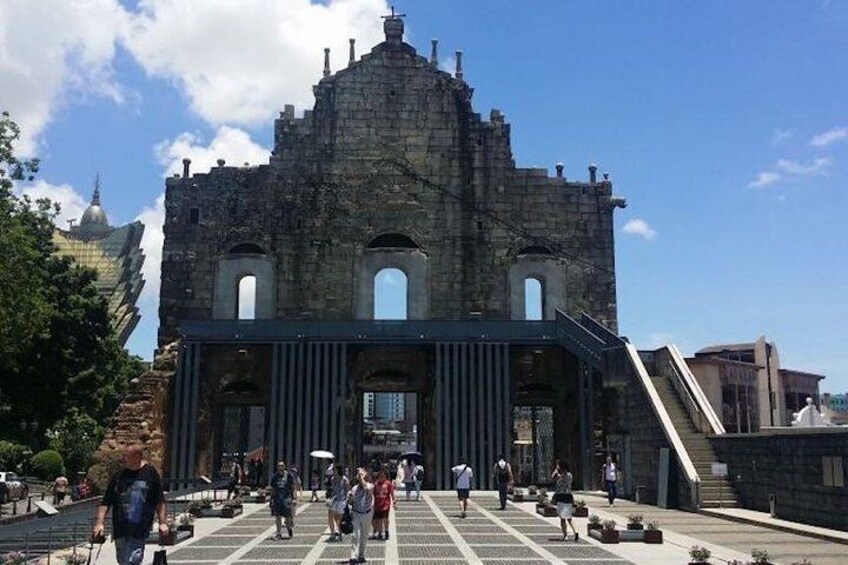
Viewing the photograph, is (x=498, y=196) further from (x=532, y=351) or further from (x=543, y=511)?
(x=543, y=511)

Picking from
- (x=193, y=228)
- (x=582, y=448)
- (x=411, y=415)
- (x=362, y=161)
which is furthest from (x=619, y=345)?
(x=411, y=415)

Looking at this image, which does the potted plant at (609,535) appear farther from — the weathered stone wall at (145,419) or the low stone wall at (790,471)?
the weathered stone wall at (145,419)

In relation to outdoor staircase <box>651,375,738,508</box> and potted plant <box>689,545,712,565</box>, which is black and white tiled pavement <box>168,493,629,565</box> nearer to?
potted plant <box>689,545,712,565</box>

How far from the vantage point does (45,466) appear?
120ft

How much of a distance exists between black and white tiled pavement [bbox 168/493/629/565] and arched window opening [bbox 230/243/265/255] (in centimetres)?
1570

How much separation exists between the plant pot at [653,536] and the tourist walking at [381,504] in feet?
15.4

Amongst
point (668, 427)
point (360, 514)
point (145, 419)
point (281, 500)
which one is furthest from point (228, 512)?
point (668, 427)

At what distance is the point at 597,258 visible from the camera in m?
34.7

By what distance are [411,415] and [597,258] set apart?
47122mm

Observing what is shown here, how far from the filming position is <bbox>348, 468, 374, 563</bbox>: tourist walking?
12891mm

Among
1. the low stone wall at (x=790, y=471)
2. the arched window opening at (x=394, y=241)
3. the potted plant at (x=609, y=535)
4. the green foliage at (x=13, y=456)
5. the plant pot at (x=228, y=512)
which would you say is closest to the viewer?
the potted plant at (x=609, y=535)

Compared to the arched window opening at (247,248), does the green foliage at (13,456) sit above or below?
below

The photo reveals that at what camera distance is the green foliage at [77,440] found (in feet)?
135

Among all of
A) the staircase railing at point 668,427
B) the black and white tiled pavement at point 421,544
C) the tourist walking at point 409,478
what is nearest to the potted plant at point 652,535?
the black and white tiled pavement at point 421,544
